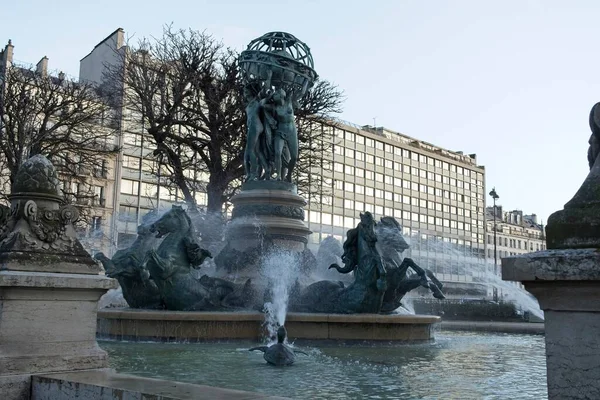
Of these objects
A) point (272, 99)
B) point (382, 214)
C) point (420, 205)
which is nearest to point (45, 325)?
point (272, 99)

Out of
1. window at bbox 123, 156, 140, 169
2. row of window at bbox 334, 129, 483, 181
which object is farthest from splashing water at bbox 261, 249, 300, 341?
row of window at bbox 334, 129, 483, 181

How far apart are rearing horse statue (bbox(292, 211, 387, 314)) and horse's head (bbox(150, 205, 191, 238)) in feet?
8.38

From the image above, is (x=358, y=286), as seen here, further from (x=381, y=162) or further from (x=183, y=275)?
(x=381, y=162)

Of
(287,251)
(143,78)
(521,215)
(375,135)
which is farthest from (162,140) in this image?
(521,215)

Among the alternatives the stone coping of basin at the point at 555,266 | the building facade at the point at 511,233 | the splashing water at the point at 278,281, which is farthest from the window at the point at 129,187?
the building facade at the point at 511,233

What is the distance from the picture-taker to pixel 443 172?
99625 mm

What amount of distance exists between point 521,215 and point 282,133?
116 meters

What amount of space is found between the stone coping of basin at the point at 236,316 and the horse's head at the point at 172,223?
153 cm

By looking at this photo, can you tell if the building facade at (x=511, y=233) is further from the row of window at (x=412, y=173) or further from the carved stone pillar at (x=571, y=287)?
the carved stone pillar at (x=571, y=287)

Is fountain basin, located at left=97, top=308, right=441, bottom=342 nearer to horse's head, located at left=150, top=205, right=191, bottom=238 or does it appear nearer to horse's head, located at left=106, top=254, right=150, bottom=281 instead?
horse's head, located at left=106, top=254, right=150, bottom=281

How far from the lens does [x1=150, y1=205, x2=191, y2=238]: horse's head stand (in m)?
11.9

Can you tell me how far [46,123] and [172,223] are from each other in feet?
51.4

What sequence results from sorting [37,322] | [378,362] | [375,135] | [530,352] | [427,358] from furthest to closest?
[375,135], [530,352], [427,358], [378,362], [37,322]

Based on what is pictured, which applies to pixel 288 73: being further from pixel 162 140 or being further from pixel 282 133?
pixel 162 140
